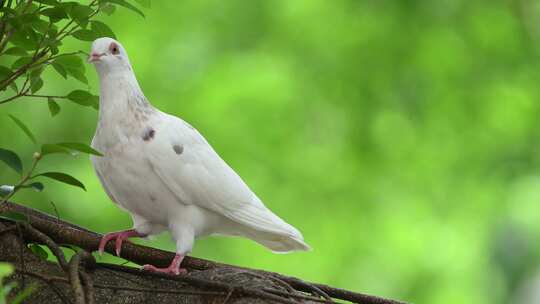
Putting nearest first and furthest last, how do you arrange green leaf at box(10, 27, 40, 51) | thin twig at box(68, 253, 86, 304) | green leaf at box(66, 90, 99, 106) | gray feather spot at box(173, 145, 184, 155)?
thin twig at box(68, 253, 86, 304)
green leaf at box(10, 27, 40, 51)
green leaf at box(66, 90, 99, 106)
gray feather spot at box(173, 145, 184, 155)

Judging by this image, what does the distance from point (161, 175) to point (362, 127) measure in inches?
221

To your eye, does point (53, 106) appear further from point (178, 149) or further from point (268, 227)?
point (268, 227)

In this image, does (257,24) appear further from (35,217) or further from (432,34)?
(35,217)

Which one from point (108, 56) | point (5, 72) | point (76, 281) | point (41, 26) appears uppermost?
point (108, 56)

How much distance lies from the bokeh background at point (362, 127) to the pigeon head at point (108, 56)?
14.7 feet

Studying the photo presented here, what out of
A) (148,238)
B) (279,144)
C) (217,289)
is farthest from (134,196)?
(279,144)

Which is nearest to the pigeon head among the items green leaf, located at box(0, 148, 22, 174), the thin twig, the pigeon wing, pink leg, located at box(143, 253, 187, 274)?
the pigeon wing

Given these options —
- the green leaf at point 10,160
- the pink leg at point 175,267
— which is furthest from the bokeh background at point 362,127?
the green leaf at point 10,160

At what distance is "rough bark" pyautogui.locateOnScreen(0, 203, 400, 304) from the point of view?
2160 mm

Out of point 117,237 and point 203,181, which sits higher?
point 203,181

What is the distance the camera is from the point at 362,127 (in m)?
8.32

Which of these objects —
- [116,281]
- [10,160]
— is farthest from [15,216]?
[116,281]

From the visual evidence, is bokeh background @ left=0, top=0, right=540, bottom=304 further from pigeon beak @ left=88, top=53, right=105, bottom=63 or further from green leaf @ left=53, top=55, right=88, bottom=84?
green leaf @ left=53, top=55, right=88, bottom=84

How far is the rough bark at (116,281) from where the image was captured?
216cm
